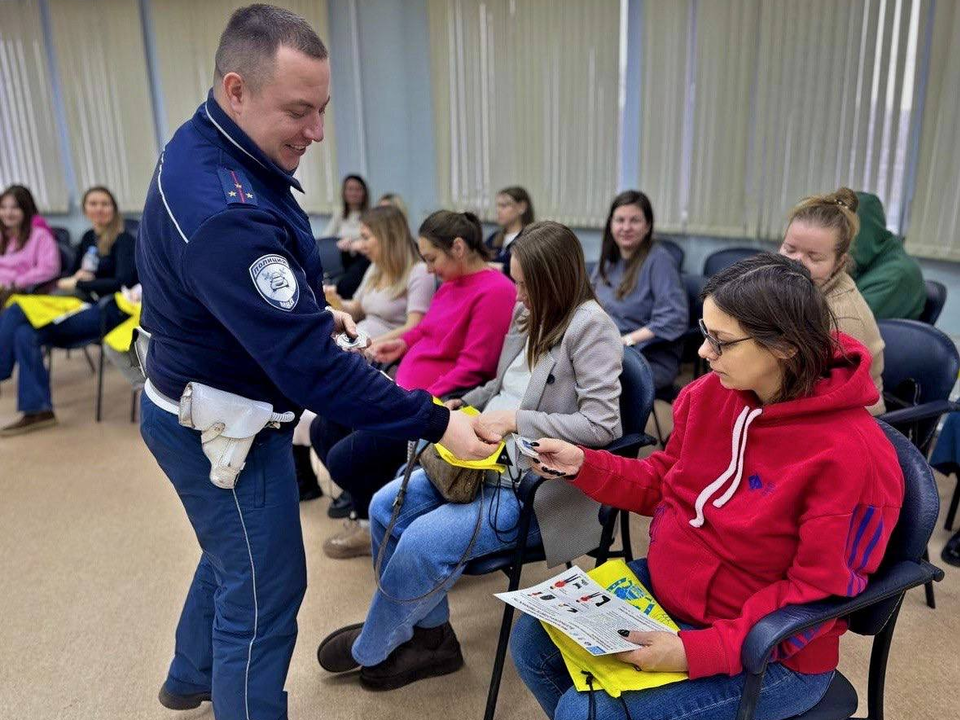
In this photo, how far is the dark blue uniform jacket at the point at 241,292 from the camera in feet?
3.86

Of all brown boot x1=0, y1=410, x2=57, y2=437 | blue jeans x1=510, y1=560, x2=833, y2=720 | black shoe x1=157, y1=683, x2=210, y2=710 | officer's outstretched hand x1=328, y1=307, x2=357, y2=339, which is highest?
officer's outstretched hand x1=328, y1=307, x2=357, y2=339

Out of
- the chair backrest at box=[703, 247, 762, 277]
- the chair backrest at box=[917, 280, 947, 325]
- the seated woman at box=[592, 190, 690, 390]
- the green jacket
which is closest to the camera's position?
the green jacket

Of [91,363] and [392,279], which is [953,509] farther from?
[91,363]

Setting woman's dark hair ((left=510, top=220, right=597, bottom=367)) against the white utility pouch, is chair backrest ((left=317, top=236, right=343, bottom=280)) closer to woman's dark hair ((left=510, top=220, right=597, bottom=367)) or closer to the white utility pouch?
woman's dark hair ((left=510, top=220, right=597, bottom=367))

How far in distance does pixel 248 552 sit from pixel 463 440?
485 millimetres

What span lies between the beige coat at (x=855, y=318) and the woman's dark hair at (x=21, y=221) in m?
4.76

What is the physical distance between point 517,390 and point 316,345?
0.92 m

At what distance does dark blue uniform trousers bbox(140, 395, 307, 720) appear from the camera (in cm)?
141

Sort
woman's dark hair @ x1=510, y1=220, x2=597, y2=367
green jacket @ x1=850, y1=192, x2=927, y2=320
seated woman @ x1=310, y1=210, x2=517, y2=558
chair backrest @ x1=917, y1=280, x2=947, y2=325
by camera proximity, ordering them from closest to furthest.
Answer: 1. woman's dark hair @ x1=510, y1=220, x2=597, y2=367
2. seated woman @ x1=310, y1=210, x2=517, y2=558
3. green jacket @ x1=850, y1=192, x2=927, y2=320
4. chair backrest @ x1=917, y1=280, x2=947, y2=325

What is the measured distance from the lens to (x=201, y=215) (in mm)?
1185

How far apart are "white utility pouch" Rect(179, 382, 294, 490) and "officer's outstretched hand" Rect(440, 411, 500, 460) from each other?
353mm

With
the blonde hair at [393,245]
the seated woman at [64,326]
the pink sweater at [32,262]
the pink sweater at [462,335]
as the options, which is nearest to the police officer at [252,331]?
the pink sweater at [462,335]

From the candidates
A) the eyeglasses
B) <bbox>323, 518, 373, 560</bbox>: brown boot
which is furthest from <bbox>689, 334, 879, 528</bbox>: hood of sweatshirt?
<bbox>323, 518, 373, 560</bbox>: brown boot

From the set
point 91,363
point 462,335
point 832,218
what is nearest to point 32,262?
point 91,363
